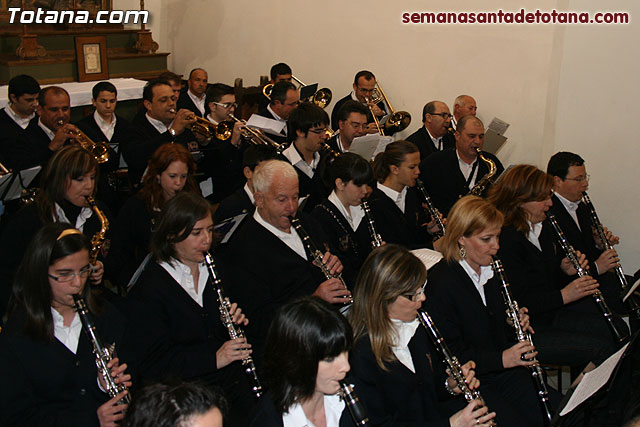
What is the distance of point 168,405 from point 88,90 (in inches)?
305

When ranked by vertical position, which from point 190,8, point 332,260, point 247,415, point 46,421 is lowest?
point 247,415

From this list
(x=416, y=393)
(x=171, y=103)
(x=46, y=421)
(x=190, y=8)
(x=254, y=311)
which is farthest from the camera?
(x=190, y=8)

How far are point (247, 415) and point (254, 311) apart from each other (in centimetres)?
60

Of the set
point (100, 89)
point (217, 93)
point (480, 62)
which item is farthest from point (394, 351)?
point (480, 62)

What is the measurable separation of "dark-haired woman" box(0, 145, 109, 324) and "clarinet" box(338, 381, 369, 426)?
2.05m

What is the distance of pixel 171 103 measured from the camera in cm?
692

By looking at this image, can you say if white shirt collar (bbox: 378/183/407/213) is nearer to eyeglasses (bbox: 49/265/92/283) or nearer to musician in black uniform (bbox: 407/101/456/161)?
musician in black uniform (bbox: 407/101/456/161)

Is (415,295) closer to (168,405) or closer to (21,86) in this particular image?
(168,405)

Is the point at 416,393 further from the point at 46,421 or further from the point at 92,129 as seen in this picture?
the point at 92,129

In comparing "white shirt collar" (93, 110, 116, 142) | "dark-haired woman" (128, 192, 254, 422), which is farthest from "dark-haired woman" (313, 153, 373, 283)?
"white shirt collar" (93, 110, 116, 142)

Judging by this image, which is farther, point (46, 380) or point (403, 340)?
point (403, 340)

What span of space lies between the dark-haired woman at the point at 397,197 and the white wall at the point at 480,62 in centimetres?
205

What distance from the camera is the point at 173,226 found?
349cm

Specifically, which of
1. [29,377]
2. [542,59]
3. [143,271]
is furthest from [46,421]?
[542,59]
